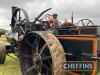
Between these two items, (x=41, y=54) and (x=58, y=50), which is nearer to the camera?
(x=58, y=50)

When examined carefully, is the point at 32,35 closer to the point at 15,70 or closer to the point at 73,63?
the point at 73,63

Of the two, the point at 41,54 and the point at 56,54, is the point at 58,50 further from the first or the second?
the point at 41,54

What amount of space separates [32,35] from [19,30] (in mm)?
2787

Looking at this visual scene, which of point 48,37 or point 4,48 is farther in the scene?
point 4,48

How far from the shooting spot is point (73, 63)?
7020 mm

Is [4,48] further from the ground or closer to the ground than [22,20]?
closer to the ground

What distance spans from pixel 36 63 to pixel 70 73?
3.08 ft

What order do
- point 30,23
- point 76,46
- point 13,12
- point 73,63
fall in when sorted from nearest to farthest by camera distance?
point 73,63, point 76,46, point 30,23, point 13,12

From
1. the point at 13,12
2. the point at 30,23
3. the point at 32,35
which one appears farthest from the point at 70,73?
the point at 13,12

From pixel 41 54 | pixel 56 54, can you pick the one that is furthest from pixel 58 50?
pixel 41 54

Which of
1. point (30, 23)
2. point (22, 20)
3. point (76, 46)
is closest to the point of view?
point (76, 46)

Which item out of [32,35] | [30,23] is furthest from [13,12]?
[32,35]

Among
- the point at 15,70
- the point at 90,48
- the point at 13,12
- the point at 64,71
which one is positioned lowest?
the point at 15,70

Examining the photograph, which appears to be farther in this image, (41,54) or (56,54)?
(41,54)
